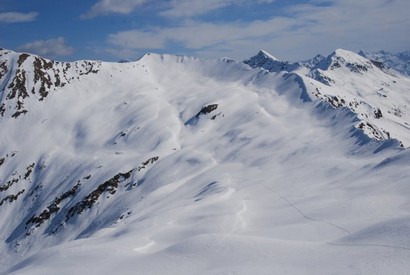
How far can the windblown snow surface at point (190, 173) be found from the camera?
69.6ft

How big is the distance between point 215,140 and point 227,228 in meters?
53.5

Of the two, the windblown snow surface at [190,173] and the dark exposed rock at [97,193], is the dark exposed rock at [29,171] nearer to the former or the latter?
the windblown snow surface at [190,173]

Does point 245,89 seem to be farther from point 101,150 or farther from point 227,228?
point 227,228

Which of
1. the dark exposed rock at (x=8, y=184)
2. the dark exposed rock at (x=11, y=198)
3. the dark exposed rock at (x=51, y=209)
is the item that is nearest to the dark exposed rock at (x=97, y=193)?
the dark exposed rock at (x=51, y=209)

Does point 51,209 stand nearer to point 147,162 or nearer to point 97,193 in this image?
point 97,193

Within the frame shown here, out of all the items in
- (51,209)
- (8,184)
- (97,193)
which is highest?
(97,193)

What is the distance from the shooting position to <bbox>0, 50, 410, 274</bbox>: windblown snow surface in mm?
21219

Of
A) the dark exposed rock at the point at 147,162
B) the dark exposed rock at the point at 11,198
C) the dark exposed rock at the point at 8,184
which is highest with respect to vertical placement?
the dark exposed rock at the point at 147,162

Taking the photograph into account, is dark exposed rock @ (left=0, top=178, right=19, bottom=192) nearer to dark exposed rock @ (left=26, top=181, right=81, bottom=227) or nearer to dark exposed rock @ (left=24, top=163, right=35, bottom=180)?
dark exposed rock @ (left=24, top=163, right=35, bottom=180)

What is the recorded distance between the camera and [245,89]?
118 m

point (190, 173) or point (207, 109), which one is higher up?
point (207, 109)

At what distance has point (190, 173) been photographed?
68000mm

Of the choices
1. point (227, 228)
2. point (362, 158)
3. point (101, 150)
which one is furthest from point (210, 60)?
point (227, 228)

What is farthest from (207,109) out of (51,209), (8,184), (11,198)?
(8,184)
